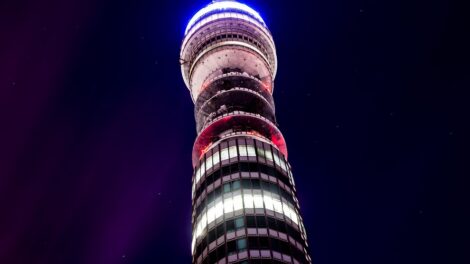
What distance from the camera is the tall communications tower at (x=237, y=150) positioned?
73.7m

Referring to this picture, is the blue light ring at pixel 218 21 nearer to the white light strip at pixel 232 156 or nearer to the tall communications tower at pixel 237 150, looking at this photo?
the tall communications tower at pixel 237 150

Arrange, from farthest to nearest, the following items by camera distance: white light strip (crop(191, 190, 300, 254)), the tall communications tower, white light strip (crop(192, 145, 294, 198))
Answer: white light strip (crop(192, 145, 294, 198)) < white light strip (crop(191, 190, 300, 254)) < the tall communications tower

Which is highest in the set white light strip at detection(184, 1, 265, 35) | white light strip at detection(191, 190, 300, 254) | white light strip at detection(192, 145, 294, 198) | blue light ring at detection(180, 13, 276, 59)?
white light strip at detection(184, 1, 265, 35)

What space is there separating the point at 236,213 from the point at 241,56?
3563 centimetres

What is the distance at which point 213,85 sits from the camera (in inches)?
3922

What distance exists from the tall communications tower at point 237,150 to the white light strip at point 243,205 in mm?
129

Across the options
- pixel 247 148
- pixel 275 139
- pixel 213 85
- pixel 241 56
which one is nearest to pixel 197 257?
pixel 247 148

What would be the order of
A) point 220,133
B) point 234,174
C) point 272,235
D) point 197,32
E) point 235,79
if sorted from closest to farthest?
point 272,235 < point 234,174 < point 220,133 < point 235,79 < point 197,32

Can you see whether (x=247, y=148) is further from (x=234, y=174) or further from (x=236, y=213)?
(x=236, y=213)

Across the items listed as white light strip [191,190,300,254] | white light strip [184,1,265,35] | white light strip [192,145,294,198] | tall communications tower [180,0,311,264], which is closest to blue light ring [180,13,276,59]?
tall communications tower [180,0,311,264]

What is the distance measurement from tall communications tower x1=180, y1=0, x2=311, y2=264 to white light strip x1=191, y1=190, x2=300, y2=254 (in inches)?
5.1

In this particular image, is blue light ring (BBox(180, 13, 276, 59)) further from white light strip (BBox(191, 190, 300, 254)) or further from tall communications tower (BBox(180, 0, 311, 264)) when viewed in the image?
white light strip (BBox(191, 190, 300, 254))

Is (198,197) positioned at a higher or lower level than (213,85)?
lower

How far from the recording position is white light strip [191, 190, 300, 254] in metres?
77.4
